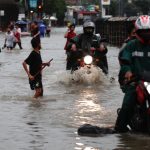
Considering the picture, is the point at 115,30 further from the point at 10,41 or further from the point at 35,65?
the point at 35,65

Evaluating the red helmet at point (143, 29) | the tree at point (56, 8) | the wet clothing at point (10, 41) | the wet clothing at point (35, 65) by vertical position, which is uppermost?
the red helmet at point (143, 29)

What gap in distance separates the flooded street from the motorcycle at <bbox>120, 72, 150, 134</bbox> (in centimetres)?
14

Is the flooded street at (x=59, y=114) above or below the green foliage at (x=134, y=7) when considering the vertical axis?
above

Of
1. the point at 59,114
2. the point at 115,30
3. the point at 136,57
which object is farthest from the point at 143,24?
the point at 115,30

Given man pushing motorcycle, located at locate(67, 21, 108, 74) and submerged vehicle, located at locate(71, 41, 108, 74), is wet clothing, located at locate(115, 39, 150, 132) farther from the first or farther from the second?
submerged vehicle, located at locate(71, 41, 108, 74)

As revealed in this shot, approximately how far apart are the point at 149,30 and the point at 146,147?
1554 millimetres

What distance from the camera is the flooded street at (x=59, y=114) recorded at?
9.33 m

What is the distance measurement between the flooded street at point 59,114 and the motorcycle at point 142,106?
141 millimetres

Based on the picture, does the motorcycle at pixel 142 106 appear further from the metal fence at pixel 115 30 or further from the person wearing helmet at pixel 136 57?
the metal fence at pixel 115 30

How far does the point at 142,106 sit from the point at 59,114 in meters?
2.88

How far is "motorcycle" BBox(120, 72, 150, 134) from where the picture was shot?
931 centimetres

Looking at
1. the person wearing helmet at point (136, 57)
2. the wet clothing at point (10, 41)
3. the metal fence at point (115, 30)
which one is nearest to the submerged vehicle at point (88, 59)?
the person wearing helmet at point (136, 57)

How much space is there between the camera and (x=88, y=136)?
9.81 metres

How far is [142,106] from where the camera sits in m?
9.58
